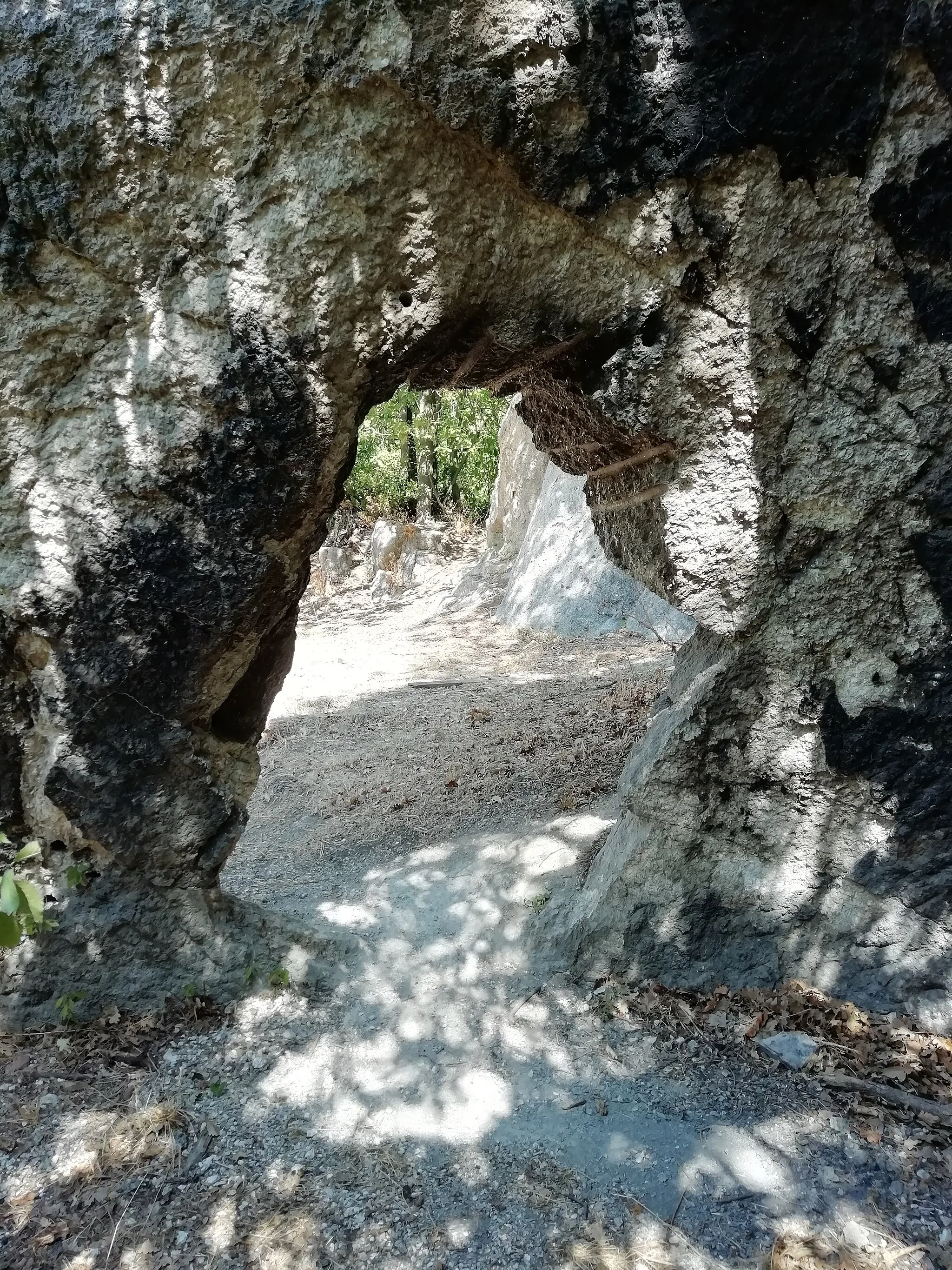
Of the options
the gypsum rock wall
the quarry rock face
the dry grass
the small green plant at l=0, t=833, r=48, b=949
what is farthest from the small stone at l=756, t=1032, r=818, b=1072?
the gypsum rock wall

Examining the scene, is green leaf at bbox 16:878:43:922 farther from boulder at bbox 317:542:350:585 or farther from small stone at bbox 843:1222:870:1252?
boulder at bbox 317:542:350:585

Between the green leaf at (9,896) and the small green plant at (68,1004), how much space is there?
1.70m

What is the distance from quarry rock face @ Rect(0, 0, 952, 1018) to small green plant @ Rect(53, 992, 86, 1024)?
0.23 meters

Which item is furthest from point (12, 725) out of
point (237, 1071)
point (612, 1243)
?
point (612, 1243)

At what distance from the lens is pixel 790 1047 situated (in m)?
3.13

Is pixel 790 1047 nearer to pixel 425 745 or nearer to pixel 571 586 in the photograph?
pixel 425 745

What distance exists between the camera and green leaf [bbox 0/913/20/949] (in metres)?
1.89

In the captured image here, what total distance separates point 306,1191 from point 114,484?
8.46 feet

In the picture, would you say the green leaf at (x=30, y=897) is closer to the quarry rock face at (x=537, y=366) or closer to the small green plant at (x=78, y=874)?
the quarry rock face at (x=537, y=366)

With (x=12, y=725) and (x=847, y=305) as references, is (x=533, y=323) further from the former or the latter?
(x=12, y=725)

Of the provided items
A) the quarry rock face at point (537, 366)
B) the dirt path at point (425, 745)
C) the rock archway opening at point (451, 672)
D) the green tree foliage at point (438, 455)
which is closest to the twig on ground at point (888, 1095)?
the quarry rock face at point (537, 366)

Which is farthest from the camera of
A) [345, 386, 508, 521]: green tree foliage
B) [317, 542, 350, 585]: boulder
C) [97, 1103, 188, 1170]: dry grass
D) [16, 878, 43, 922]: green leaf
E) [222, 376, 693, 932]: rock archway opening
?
[345, 386, 508, 521]: green tree foliage

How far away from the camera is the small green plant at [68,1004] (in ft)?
10.9

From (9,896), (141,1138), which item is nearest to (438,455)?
(141,1138)
